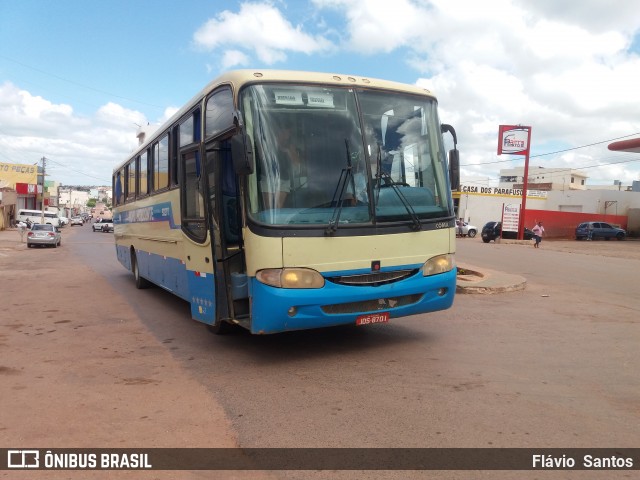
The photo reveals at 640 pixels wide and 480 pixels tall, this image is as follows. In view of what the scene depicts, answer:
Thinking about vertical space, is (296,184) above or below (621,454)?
above

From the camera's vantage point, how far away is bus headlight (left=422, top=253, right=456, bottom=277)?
6.18 m

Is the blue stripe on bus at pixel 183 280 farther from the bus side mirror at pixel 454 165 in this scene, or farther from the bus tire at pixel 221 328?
the bus side mirror at pixel 454 165

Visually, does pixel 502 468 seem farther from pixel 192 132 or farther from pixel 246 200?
pixel 192 132

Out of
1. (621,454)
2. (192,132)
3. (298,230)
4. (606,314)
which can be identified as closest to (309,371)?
(298,230)

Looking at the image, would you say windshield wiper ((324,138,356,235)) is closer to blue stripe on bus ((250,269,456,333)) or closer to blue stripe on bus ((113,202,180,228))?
blue stripe on bus ((250,269,456,333))

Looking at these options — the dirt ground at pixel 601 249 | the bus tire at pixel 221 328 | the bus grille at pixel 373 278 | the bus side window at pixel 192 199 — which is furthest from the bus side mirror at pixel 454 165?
the dirt ground at pixel 601 249

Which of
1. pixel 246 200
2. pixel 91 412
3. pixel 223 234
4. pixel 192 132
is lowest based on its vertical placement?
pixel 91 412

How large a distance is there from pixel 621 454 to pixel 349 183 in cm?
346

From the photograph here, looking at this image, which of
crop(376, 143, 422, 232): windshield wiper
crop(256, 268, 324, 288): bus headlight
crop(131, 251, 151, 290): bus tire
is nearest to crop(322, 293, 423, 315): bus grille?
crop(256, 268, 324, 288): bus headlight

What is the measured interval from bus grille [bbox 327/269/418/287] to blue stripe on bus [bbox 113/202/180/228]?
10.7 ft

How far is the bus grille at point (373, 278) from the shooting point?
18.5ft

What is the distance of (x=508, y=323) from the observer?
327 inches

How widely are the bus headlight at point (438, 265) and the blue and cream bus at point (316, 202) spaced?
0.04ft

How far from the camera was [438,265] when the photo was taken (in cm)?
629
